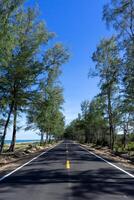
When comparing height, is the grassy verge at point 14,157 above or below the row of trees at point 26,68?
below

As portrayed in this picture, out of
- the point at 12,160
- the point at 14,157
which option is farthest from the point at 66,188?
the point at 14,157

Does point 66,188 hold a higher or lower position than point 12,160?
lower

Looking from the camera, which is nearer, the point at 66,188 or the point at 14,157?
the point at 66,188

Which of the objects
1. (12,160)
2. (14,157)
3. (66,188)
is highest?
(14,157)

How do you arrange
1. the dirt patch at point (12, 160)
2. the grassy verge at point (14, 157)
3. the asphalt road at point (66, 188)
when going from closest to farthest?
the asphalt road at point (66, 188) → the dirt patch at point (12, 160) → the grassy verge at point (14, 157)

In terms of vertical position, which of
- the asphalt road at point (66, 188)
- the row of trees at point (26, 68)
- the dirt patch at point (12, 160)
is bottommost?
the asphalt road at point (66, 188)

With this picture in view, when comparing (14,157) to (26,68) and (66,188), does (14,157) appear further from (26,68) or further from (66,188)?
(66,188)

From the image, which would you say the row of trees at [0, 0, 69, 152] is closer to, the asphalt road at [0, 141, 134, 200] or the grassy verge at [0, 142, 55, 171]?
the grassy verge at [0, 142, 55, 171]

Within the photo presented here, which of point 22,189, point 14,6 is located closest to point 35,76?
point 14,6

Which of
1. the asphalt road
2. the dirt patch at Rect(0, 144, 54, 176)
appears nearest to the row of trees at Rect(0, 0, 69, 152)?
the dirt patch at Rect(0, 144, 54, 176)

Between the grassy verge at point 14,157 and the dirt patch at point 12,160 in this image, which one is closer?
the dirt patch at point 12,160

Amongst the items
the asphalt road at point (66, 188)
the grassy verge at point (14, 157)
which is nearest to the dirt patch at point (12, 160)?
the grassy verge at point (14, 157)

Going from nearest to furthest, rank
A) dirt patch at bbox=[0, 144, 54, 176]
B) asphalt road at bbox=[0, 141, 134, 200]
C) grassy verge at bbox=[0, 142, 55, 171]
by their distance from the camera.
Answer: asphalt road at bbox=[0, 141, 134, 200]
dirt patch at bbox=[0, 144, 54, 176]
grassy verge at bbox=[0, 142, 55, 171]

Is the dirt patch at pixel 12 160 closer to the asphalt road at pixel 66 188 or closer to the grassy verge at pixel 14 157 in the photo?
the grassy verge at pixel 14 157
